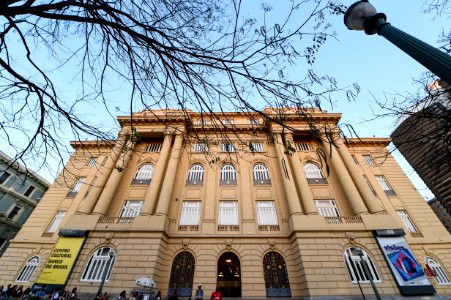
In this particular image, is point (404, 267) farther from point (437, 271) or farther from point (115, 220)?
point (115, 220)

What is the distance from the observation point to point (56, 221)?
701 inches

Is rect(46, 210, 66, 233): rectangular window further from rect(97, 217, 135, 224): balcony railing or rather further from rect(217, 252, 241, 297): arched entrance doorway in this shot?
rect(217, 252, 241, 297): arched entrance doorway

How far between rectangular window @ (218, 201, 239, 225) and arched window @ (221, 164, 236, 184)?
79.0 inches

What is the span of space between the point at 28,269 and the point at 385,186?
30.4 meters

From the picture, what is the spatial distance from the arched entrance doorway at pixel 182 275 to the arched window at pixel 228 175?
6.51m

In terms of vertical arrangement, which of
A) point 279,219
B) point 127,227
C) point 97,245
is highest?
point 279,219

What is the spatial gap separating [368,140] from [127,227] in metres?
24.4

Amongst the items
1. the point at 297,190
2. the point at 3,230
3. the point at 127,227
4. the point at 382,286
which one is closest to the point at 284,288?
the point at 382,286

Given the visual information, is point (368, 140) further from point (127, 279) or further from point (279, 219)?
point (127, 279)

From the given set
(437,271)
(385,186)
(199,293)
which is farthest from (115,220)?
(385,186)

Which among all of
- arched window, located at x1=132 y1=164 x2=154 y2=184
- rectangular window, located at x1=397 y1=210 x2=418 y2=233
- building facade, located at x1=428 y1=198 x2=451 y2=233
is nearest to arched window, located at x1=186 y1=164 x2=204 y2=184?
arched window, located at x1=132 y1=164 x2=154 y2=184

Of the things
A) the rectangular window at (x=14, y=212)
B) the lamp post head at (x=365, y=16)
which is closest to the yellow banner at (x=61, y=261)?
the lamp post head at (x=365, y=16)

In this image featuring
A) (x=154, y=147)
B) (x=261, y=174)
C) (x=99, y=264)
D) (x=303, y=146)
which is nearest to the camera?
(x=99, y=264)

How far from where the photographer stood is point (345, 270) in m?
12.4
